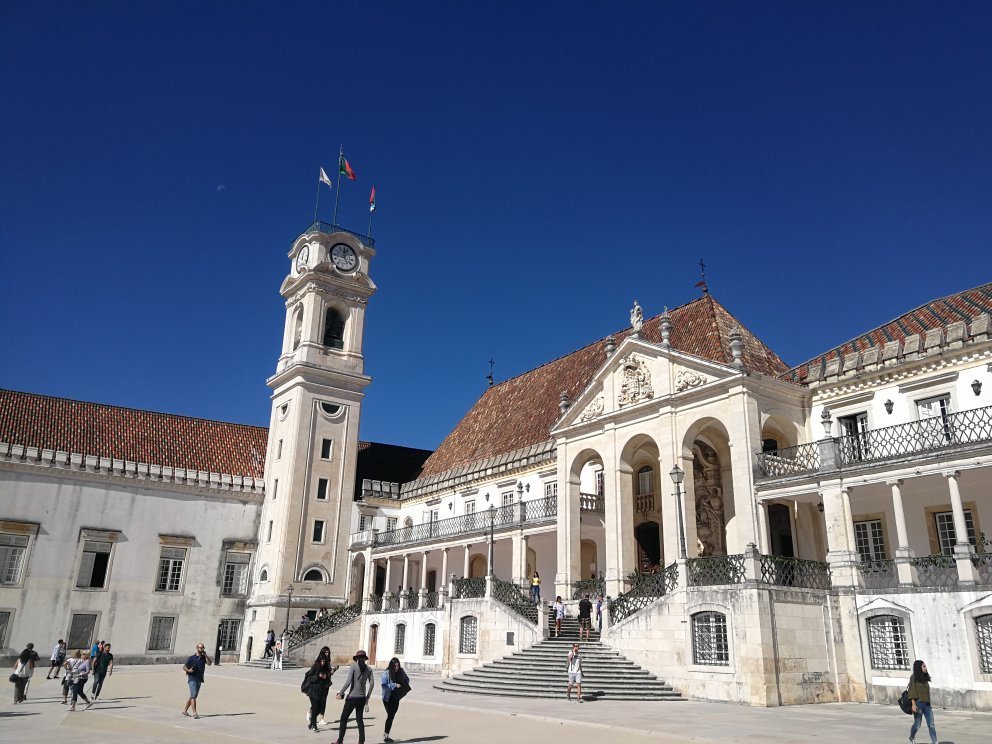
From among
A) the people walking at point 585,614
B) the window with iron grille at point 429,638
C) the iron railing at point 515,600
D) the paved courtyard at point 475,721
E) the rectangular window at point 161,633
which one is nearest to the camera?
the paved courtyard at point 475,721

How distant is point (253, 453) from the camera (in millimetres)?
41812

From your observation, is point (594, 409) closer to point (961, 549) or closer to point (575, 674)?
point (575, 674)

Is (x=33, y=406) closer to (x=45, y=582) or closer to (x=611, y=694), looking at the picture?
(x=45, y=582)

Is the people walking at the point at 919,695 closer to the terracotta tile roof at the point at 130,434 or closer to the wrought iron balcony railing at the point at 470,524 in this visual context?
the wrought iron balcony railing at the point at 470,524

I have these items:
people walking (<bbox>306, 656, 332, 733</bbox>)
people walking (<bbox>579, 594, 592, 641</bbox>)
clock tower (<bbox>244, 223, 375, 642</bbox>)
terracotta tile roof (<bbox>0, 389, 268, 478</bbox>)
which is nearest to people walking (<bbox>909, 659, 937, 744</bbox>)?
people walking (<bbox>306, 656, 332, 733</bbox>)

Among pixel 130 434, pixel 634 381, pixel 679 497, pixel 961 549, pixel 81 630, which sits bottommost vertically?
pixel 81 630

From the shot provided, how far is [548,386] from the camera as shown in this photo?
1483 inches

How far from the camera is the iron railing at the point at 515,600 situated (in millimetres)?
23395

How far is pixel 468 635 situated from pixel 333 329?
20845mm

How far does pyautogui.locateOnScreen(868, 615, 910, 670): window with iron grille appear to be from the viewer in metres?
17.8

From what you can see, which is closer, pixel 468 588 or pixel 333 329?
pixel 468 588

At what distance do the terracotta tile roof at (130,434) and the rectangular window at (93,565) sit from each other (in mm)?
4350

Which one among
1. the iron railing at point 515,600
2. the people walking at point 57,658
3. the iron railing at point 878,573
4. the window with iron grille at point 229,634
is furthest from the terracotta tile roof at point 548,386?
the people walking at point 57,658

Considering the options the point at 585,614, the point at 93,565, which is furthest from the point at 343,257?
the point at 585,614
